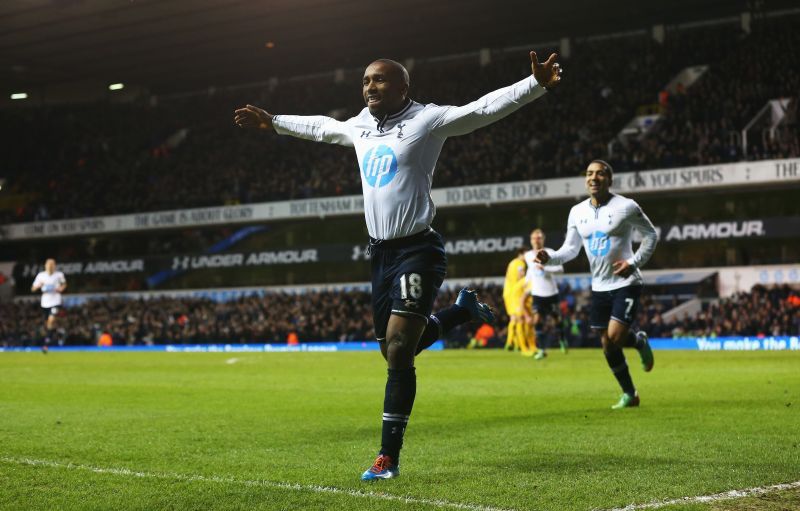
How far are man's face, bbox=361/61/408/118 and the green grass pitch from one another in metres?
2.31

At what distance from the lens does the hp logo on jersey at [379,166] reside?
644 centimetres

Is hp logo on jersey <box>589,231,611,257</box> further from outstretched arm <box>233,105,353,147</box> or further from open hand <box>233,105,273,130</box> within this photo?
open hand <box>233,105,273,130</box>

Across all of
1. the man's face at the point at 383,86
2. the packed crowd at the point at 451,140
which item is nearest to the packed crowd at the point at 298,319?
the packed crowd at the point at 451,140

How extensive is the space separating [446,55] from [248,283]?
14.8 metres

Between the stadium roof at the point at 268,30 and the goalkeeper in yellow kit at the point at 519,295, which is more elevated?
the stadium roof at the point at 268,30

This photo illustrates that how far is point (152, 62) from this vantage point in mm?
50688

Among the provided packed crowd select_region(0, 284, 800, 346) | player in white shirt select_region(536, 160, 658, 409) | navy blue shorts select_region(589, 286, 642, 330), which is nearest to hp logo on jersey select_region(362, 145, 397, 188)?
player in white shirt select_region(536, 160, 658, 409)

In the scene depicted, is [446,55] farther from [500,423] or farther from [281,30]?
[500,423]

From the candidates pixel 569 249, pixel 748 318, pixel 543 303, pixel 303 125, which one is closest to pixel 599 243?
pixel 569 249

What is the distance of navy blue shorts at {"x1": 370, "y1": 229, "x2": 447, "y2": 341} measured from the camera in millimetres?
6270

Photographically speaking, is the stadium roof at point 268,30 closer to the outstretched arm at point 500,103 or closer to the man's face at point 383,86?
the man's face at point 383,86

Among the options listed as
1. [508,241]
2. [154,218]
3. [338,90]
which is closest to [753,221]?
[508,241]

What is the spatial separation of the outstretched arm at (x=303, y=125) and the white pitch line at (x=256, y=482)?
7.55ft

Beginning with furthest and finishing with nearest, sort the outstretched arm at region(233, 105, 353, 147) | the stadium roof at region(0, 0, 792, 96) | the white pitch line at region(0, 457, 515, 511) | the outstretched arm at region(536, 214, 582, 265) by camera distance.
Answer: the stadium roof at region(0, 0, 792, 96) < the outstretched arm at region(536, 214, 582, 265) < the outstretched arm at region(233, 105, 353, 147) < the white pitch line at region(0, 457, 515, 511)
